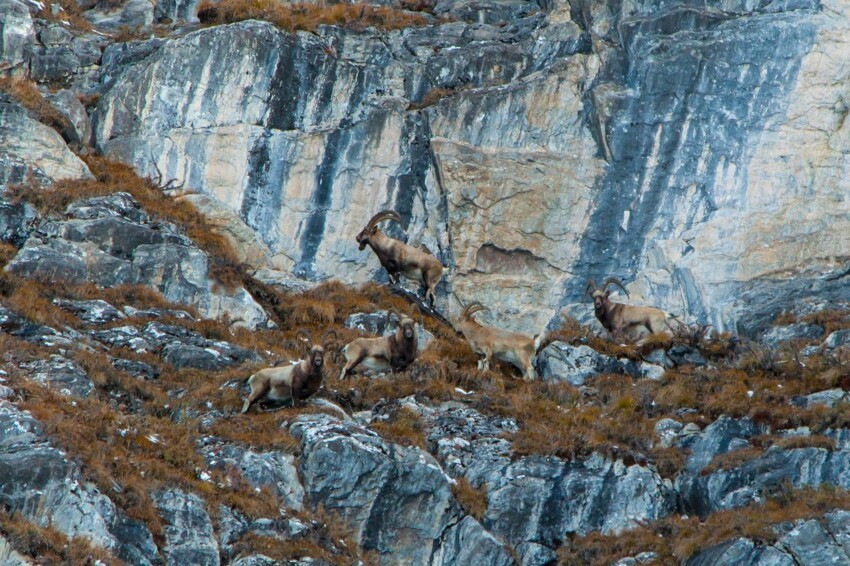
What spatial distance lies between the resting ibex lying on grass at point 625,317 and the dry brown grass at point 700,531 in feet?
24.6

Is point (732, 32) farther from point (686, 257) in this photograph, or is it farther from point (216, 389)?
point (216, 389)

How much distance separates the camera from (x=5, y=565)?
1551 cm

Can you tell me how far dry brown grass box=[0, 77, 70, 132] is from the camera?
97.6 ft

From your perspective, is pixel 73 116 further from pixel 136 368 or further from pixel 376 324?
pixel 136 368

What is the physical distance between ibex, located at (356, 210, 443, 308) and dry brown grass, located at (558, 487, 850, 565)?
9646mm

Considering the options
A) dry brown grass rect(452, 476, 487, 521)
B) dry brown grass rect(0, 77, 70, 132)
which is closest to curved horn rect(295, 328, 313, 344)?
dry brown grass rect(452, 476, 487, 521)

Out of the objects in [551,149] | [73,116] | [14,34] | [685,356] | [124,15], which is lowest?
[685,356]

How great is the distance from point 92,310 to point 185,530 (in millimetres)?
7730

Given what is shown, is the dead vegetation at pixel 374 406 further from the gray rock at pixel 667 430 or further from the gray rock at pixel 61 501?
the gray rock at pixel 61 501

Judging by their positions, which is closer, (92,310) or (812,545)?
(812,545)

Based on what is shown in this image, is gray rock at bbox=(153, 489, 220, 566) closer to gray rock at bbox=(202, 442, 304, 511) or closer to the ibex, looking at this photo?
gray rock at bbox=(202, 442, 304, 511)

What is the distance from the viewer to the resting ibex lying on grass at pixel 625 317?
87.1ft

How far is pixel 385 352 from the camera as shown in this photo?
2350 cm

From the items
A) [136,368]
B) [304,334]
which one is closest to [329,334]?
[304,334]
